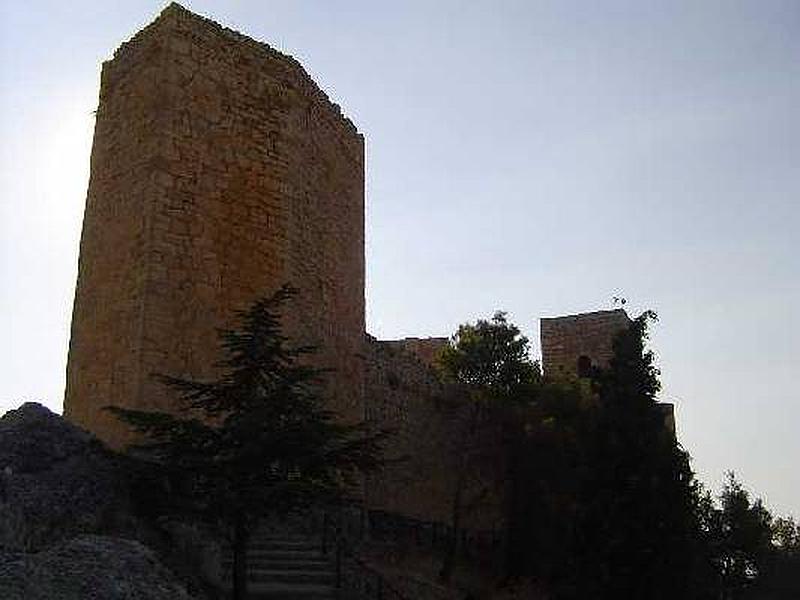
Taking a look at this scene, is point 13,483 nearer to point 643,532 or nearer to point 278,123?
point 278,123

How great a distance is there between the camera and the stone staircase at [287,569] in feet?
28.6

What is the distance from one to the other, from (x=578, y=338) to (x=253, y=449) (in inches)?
807

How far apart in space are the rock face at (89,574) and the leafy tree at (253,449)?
1.66 metres

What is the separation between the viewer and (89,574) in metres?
5.37

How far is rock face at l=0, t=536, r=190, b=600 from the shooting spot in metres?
4.96

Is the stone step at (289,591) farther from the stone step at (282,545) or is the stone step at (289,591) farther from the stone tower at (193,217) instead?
the stone tower at (193,217)

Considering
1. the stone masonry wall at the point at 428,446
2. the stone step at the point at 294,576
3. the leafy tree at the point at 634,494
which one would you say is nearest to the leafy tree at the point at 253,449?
the stone step at the point at 294,576

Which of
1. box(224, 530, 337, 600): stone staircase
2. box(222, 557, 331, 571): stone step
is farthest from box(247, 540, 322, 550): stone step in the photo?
box(222, 557, 331, 571): stone step

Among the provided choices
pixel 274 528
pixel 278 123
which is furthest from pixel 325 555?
pixel 278 123

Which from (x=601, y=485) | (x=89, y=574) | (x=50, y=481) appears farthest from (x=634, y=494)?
(x=89, y=574)

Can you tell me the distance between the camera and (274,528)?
A: 36.1 feet

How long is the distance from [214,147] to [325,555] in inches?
214

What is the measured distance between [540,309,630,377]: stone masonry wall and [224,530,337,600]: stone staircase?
16.9m

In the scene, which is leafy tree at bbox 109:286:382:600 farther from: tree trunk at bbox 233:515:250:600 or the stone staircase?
the stone staircase
